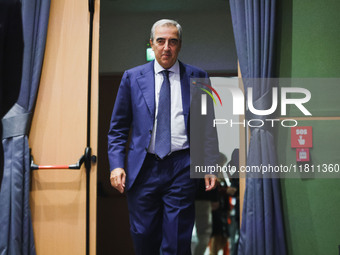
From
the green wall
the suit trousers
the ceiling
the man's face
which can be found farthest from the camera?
the ceiling

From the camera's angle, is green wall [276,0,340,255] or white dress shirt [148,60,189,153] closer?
white dress shirt [148,60,189,153]

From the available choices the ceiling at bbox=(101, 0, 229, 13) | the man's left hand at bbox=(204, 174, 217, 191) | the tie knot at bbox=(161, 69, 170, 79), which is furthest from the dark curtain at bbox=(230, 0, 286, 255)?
the ceiling at bbox=(101, 0, 229, 13)

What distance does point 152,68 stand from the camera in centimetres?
214

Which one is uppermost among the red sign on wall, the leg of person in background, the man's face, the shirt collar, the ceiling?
the ceiling

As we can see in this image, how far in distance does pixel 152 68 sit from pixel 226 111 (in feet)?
1.90

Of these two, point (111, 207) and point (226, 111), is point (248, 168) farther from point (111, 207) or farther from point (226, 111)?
point (111, 207)

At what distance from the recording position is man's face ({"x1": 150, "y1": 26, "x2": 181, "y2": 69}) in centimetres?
208

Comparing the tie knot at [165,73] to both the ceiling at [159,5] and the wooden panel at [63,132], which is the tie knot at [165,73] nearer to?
the wooden panel at [63,132]

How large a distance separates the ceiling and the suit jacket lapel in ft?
5.06

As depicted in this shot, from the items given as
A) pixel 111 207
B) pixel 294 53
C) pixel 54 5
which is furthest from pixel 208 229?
pixel 54 5

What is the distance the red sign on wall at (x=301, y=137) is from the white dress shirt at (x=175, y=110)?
70 cm

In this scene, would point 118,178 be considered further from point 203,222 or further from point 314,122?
point 203,222

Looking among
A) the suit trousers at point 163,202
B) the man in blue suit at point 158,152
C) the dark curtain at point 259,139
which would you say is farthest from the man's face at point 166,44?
the suit trousers at point 163,202

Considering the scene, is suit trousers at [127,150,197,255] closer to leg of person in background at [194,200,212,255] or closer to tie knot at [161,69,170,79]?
tie knot at [161,69,170,79]
